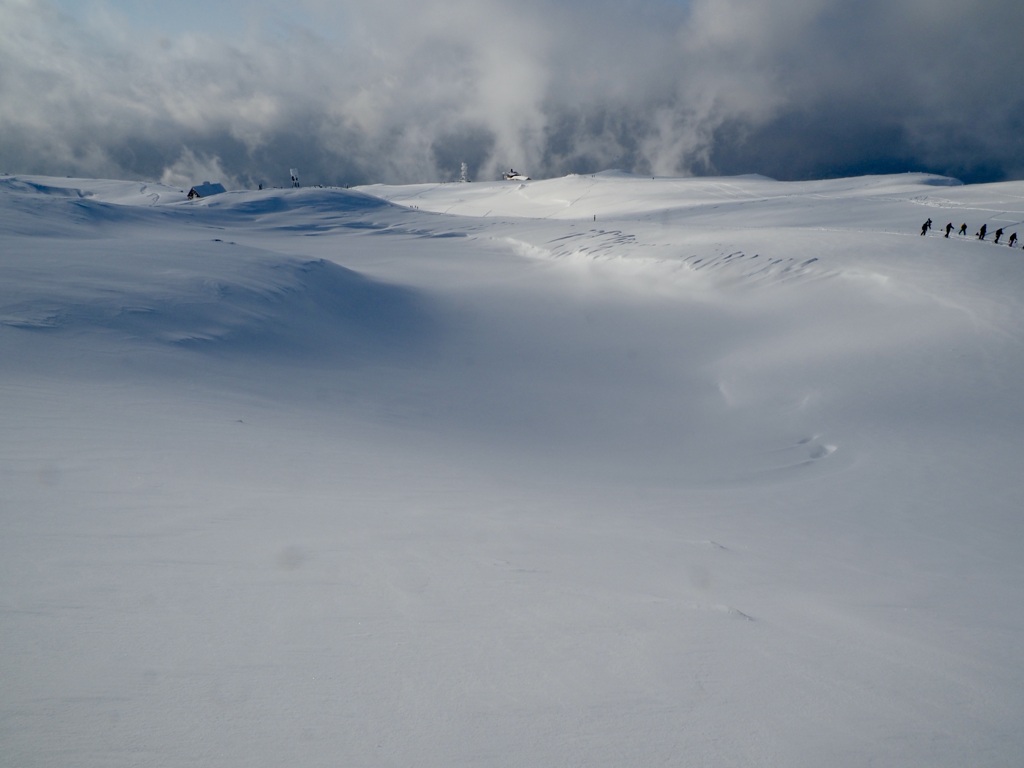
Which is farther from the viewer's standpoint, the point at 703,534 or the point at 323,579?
the point at 703,534

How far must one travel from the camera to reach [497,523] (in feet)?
15.9

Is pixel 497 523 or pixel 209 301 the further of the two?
pixel 209 301

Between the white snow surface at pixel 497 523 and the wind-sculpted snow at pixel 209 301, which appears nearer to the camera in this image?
the white snow surface at pixel 497 523

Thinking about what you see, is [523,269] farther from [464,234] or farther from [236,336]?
[236,336]

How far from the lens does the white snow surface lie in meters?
2.46

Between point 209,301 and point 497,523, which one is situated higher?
point 209,301

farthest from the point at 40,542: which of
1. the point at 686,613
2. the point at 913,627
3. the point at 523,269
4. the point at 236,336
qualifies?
the point at 523,269

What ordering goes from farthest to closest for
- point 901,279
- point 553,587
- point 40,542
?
point 901,279, point 553,587, point 40,542

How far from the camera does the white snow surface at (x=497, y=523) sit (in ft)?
8.07

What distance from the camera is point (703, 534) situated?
5289mm

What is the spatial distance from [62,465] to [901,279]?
16.7 metres

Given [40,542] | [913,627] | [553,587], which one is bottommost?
[913,627]

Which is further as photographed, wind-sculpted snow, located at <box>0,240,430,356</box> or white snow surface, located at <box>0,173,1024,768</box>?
wind-sculpted snow, located at <box>0,240,430,356</box>

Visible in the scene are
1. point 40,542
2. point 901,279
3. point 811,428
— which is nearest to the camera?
point 40,542
